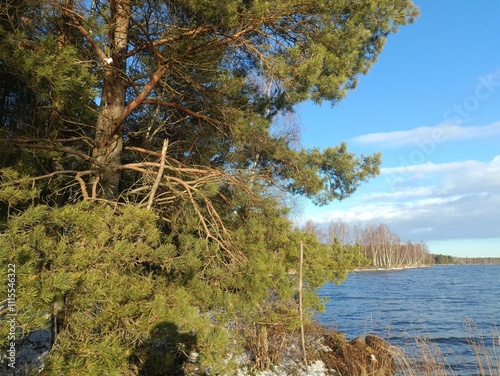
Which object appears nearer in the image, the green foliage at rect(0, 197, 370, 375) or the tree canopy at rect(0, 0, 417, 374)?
the green foliage at rect(0, 197, 370, 375)

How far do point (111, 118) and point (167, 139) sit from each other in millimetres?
802

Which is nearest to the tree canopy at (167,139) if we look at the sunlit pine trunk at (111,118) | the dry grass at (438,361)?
the sunlit pine trunk at (111,118)

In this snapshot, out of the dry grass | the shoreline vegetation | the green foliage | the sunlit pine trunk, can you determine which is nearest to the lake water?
the dry grass

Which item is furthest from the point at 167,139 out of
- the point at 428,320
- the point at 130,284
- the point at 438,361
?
the point at 428,320

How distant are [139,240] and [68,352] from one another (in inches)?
46.1

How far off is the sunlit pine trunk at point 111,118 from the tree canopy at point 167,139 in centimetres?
2

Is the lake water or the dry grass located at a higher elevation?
the dry grass

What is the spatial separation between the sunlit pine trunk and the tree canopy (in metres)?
0.02

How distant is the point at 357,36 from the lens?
18.0 ft

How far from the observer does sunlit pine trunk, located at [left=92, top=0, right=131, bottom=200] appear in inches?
195

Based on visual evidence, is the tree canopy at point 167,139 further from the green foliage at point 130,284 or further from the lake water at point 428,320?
the lake water at point 428,320

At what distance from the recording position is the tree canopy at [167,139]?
11.8ft

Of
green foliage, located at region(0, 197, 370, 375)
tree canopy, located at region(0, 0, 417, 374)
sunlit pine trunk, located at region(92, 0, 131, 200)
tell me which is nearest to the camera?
green foliage, located at region(0, 197, 370, 375)

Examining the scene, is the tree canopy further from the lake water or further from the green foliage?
the lake water
